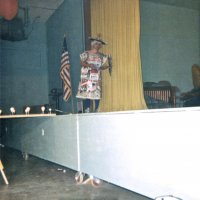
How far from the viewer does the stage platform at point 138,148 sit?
148cm

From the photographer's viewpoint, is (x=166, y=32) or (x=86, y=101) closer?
(x=86, y=101)

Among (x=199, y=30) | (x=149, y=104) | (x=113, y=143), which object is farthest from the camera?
(x=199, y=30)

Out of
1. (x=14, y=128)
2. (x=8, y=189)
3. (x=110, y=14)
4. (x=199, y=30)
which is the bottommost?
(x=8, y=189)

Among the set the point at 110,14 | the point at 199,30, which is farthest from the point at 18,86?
the point at 199,30

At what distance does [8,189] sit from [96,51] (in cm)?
221

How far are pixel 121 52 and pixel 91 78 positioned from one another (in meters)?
0.53

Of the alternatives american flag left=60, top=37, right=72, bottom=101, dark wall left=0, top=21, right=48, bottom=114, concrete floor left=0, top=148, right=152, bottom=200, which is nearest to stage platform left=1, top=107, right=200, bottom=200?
concrete floor left=0, top=148, right=152, bottom=200

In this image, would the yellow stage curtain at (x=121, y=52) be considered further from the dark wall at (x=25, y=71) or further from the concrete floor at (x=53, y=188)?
the dark wall at (x=25, y=71)

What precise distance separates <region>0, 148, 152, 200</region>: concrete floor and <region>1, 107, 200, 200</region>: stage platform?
0.39 feet

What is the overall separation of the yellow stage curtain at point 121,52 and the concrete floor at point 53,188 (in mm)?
1198

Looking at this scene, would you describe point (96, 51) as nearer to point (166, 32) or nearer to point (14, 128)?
point (14, 128)

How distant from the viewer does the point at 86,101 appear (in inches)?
170

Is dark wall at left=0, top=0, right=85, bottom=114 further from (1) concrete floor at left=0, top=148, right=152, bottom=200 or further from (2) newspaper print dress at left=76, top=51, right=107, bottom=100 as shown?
(1) concrete floor at left=0, top=148, right=152, bottom=200

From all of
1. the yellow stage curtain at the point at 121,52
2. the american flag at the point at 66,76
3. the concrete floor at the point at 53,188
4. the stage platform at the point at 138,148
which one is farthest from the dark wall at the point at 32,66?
the stage platform at the point at 138,148
